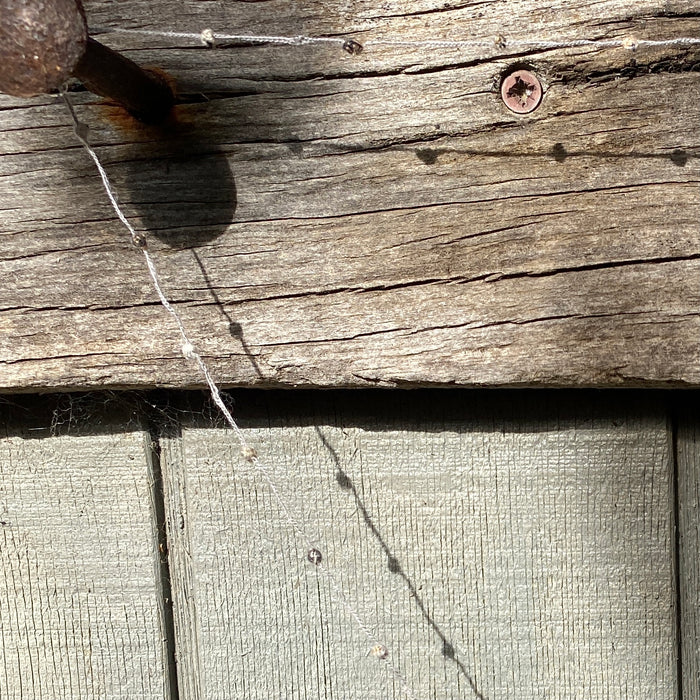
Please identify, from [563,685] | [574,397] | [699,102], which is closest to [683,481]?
[574,397]

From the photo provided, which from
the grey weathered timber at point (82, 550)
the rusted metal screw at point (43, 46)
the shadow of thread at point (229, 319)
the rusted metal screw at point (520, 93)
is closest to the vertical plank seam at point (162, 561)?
the grey weathered timber at point (82, 550)

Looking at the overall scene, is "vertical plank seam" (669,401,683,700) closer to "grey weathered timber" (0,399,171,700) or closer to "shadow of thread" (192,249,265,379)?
"shadow of thread" (192,249,265,379)

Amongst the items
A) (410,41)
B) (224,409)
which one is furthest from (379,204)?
(224,409)

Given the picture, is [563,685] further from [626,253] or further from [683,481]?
[626,253]

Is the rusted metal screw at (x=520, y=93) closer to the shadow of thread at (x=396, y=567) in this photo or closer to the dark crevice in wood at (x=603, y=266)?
the dark crevice in wood at (x=603, y=266)

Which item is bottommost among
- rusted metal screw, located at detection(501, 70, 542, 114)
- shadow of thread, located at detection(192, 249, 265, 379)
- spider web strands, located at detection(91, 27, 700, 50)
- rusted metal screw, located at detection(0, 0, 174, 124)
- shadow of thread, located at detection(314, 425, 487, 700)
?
shadow of thread, located at detection(314, 425, 487, 700)

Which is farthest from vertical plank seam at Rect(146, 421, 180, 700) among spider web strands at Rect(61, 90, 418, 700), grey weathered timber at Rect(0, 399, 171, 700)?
spider web strands at Rect(61, 90, 418, 700)

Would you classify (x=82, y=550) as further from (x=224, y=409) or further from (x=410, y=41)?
(x=410, y=41)
